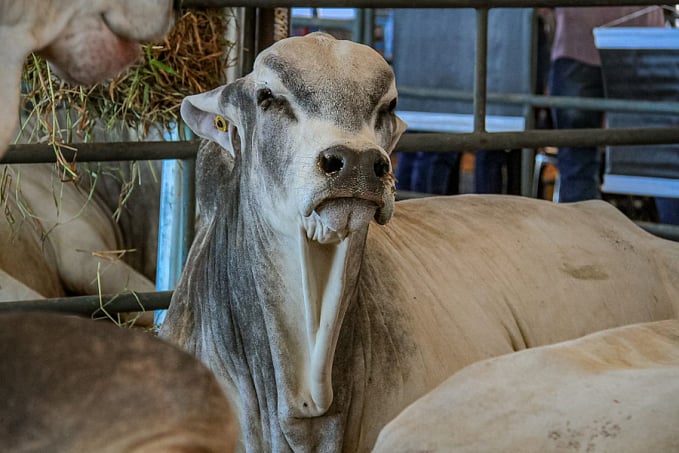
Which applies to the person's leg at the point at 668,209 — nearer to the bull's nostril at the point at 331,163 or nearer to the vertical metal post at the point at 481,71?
the vertical metal post at the point at 481,71

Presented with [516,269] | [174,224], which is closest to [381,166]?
[516,269]

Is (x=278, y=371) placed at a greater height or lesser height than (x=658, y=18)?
lesser

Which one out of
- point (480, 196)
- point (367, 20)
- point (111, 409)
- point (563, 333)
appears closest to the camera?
point (111, 409)

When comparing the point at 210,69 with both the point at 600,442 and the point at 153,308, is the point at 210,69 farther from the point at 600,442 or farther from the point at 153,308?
the point at 600,442

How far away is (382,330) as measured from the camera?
2824 mm

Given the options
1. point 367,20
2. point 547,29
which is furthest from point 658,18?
point 367,20

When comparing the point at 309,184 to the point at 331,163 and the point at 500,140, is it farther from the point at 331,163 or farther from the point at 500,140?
the point at 500,140

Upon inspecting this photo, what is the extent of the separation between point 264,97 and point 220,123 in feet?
0.83

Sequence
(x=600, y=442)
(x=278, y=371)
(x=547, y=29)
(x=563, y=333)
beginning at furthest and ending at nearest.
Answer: (x=547, y=29) < (x=563, y=333) < (x=278, y=371) < (x=600, y=442)

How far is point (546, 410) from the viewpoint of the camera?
1.74 metres

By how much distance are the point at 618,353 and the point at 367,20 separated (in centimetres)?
443

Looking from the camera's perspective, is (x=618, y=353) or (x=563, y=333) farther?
(x=563, y=333)

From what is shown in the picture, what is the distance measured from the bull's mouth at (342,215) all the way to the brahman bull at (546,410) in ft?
1.80

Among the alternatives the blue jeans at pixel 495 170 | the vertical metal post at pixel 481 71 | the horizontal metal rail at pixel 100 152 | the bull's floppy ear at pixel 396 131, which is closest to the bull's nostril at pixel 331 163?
the bull's floppy ear at pixel 396 131
